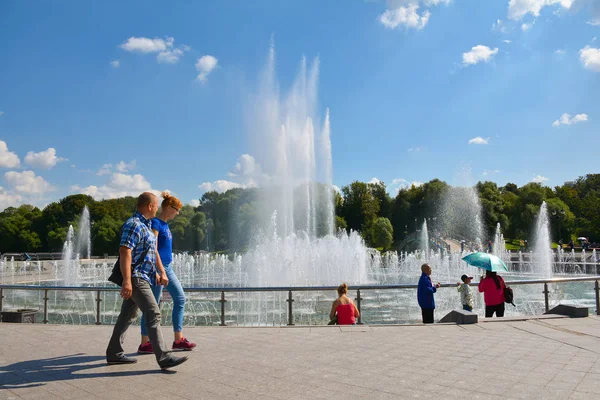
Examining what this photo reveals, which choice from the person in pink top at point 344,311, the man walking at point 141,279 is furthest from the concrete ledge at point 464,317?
the man walking at point 141,279

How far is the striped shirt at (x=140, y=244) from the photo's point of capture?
17.6 feet

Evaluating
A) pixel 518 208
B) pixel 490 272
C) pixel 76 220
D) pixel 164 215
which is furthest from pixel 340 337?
pixel 76 220

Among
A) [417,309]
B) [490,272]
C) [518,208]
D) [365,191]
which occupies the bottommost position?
[417,309]

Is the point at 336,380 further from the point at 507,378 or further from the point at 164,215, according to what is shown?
the point at 164,215

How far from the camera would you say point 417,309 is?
16266 mm

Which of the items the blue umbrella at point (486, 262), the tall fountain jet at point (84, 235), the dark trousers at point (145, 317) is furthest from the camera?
the tall fountain jet at point (84, 235)

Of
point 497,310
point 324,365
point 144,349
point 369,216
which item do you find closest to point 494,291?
point 497,310

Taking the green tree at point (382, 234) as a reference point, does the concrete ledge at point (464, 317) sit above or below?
below

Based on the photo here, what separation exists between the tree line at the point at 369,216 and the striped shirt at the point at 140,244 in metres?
67.8

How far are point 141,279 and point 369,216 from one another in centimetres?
8431

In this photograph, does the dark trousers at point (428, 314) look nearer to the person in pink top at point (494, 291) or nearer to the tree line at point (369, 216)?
the person in pink top at point (494, 291)

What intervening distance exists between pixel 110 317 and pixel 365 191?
80.1 m

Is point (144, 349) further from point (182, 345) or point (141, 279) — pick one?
point (141, 279)

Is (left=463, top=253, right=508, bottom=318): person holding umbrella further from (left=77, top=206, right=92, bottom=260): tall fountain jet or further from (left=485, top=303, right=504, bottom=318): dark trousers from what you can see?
(left=77, top=206, right=92, bottom=260): tall fountain jet
